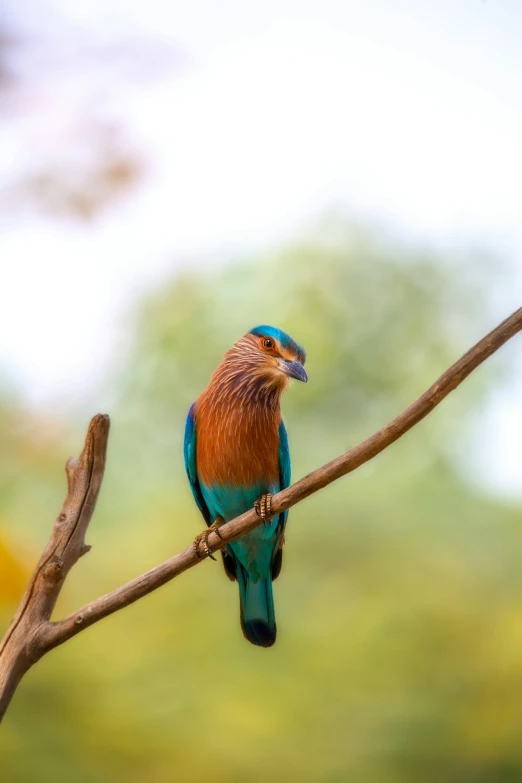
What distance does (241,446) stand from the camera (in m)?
3.34

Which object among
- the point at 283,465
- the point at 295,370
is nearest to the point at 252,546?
the point at 283,465

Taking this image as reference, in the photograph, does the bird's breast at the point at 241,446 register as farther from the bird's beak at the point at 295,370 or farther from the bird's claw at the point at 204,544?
the bird's claw at the point at 204,544

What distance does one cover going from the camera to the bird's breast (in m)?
3.33

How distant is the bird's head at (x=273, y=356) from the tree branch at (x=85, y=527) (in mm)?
750

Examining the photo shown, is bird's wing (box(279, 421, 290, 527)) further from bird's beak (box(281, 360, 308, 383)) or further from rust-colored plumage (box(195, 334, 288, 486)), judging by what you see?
bird's beak (box(281, 360, 308, 383))

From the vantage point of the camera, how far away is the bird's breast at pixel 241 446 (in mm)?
3330

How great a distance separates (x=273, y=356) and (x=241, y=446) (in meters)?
0.38

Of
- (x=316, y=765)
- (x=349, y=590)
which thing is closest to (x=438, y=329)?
(x=349, y=590)

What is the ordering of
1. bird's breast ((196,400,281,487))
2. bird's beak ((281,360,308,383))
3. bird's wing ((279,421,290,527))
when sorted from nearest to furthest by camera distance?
bird's beak ((281,360,308,383))
bird's breast ((196,400,281,487))
bird's wing ((279,421,290,527))

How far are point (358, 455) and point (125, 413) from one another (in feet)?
10.4

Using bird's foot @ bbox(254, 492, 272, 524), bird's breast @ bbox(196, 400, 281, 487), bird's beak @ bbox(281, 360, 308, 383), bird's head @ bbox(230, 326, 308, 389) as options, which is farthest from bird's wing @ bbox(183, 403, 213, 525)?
bird's foot @ bbox(254, 492, 272, 524)

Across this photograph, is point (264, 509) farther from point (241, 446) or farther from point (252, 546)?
point (252, 546)

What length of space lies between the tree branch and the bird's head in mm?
750

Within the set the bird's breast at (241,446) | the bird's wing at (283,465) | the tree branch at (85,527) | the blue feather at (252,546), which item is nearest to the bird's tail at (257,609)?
the blue feather at (252,546)
